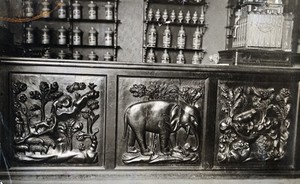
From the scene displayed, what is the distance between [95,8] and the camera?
3.82 metres

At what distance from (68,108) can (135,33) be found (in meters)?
2.36

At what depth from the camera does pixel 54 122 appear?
5.92 ft

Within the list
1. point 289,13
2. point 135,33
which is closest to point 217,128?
point 289,13

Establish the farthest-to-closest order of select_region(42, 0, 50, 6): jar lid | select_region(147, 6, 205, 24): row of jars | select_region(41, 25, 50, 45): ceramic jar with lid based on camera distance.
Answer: select_region(147, 6, 205, 24): row of jars, select_region(41, 25, 50, 45): ceramic jar with lid, select_region(42, 0, 50, 6): jar lid

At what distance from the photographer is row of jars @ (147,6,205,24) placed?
154 inches

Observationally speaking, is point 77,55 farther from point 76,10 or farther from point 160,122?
point 160,122

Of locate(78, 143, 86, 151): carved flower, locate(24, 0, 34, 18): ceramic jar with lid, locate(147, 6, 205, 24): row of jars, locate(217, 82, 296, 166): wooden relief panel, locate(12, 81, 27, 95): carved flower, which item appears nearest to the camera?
locate(12, 81, 27, 95): carved flower

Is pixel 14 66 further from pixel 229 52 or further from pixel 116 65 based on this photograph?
pixel 229 52

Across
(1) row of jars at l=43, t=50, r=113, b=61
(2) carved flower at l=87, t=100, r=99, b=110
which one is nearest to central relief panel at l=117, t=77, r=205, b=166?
(2) carved flower at l=87, t=100, r=99, b=110

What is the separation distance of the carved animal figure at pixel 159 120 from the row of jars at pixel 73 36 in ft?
7.10

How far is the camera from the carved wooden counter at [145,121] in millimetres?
1777

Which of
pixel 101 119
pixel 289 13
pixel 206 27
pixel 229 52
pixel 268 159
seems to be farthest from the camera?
pixel 206 27

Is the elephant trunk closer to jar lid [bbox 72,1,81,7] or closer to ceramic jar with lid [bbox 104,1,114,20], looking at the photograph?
ceramic jar with lid [bbox 104,1,114,20]

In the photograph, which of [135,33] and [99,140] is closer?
[99,140]
